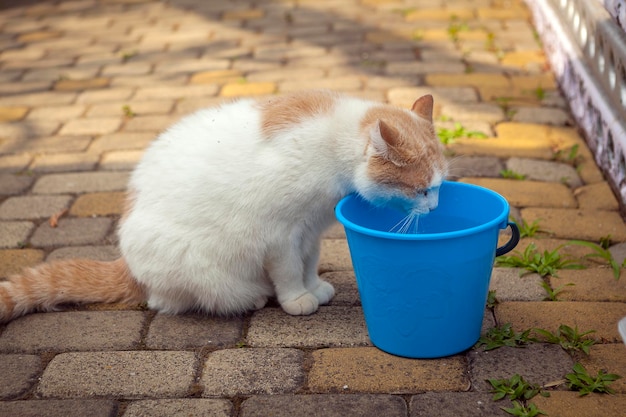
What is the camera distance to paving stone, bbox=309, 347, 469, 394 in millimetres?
2617

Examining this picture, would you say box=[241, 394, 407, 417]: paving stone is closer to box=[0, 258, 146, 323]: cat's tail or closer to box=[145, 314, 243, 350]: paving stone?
box=[145, 314, 243, 350]: paving stone

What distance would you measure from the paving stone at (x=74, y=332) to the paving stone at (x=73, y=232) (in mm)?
680

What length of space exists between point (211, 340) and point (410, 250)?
0.91m

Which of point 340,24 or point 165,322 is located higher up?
point 165,322

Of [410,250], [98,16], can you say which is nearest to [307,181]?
[410,250]

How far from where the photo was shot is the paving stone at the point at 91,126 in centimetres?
510

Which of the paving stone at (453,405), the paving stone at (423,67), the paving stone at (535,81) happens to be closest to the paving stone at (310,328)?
the paving stone at (453,405)

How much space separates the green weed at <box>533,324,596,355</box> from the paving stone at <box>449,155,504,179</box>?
1490 millimetres

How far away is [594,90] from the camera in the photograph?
4430mm

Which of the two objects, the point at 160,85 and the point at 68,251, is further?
the point at 160,85

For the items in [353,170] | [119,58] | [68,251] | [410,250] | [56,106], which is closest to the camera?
[410,250]

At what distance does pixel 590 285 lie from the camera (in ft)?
10.5

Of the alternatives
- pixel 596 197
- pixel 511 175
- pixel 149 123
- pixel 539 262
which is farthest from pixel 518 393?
pixel 149 123

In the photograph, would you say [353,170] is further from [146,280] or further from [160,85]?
[160,85]
